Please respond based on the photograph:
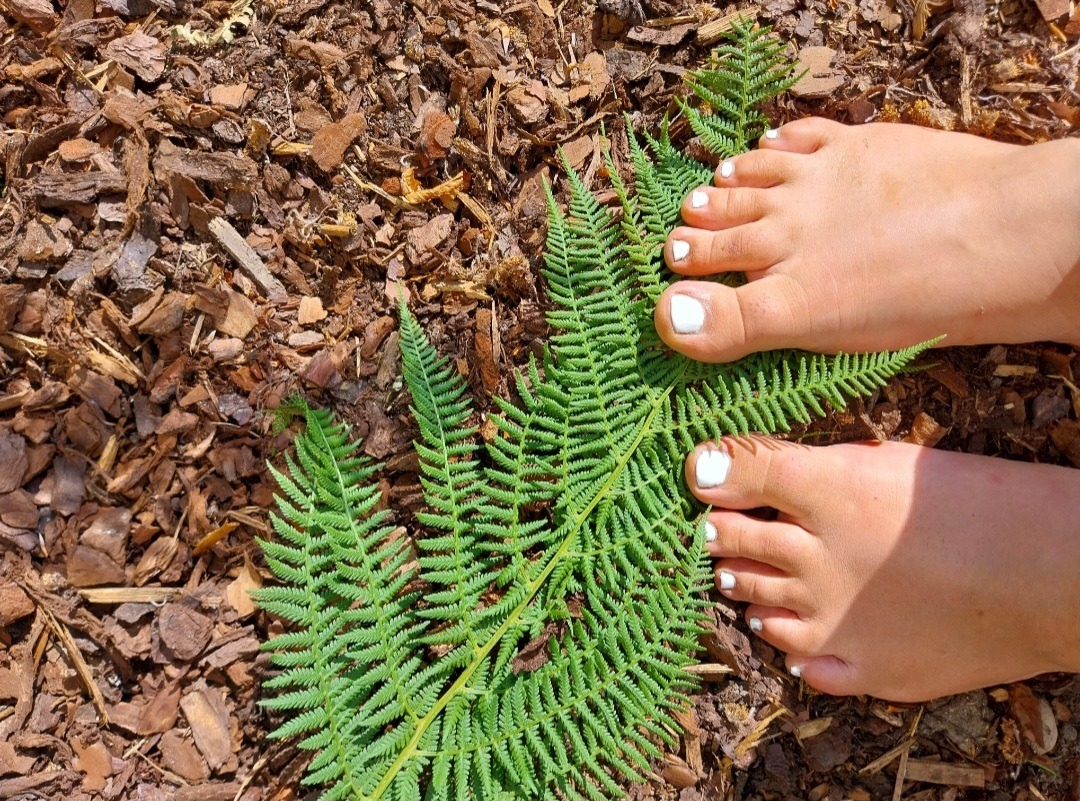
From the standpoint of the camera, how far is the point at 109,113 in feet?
5.83

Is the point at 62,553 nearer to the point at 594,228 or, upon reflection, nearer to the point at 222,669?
the point at 222,669

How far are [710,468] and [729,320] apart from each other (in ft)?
1.08

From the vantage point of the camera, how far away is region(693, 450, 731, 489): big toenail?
5.67 ft

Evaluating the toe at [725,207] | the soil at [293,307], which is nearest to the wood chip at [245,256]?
the soil at [293,307]

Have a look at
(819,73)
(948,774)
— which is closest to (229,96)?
(819,73)

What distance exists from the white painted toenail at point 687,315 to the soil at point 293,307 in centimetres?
32

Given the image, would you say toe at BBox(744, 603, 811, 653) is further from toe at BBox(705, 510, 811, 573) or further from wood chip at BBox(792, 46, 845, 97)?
wood chip at BBox(792, 46, 845, 97)

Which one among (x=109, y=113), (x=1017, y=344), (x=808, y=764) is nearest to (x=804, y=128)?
(x=1017, y=344)

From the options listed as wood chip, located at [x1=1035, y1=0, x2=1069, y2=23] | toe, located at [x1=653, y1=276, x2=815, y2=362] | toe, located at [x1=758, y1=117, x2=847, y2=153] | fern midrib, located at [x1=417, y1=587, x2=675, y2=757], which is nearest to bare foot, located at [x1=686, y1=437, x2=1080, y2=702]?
toe, located at [x1=653, y1=276, x2=815, y2=362]

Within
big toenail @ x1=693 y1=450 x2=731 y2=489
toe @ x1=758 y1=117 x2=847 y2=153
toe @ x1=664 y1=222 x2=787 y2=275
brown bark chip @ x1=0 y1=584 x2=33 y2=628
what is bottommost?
brown bark chip @ x1=0 y1=584 x2=33 y2=628

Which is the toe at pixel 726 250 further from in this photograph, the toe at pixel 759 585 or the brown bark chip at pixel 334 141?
the brown bark chip at pixel 334 141

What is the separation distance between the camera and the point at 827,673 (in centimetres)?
176

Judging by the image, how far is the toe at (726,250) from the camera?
1767 mm

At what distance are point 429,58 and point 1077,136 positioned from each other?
59.6 inches
